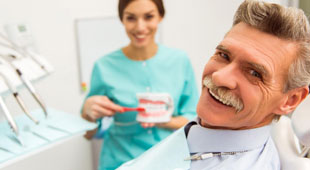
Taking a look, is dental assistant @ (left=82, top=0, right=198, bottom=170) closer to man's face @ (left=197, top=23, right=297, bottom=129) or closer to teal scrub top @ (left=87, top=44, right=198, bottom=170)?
teal scrub top @ (left=87, top=44, right=198, bottom=170)

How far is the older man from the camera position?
→ 639mm

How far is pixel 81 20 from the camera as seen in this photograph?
1.72m

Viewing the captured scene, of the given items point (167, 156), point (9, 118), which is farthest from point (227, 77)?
point (9, 118)

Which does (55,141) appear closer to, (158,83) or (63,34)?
(158,83)

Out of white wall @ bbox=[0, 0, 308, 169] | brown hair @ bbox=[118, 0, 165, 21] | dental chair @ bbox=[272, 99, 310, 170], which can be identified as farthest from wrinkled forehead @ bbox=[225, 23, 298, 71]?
brown hair @ bbox=[118, 0, 165, 21]

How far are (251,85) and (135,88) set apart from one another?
23.5 inches

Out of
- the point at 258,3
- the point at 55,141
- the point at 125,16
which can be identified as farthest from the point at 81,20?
the point at 258,3

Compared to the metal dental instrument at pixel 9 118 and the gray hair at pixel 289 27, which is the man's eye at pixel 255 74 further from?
the metal dental instrument at pixel 9 118

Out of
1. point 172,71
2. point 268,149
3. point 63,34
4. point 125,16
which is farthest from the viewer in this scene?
point 63,34

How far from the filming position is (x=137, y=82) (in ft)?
3.97

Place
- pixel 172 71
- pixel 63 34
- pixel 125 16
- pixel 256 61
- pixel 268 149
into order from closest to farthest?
pixel 256 61 < pixel 268 149 < pixel 125 16 < pixel 172 71 < pixel 63 34

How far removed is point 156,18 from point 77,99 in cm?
78

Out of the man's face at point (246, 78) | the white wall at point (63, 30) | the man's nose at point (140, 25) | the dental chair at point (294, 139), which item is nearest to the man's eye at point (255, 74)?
the man's face at point (246, 78)

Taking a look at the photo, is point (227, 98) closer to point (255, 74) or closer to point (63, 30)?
point (255, 74)
